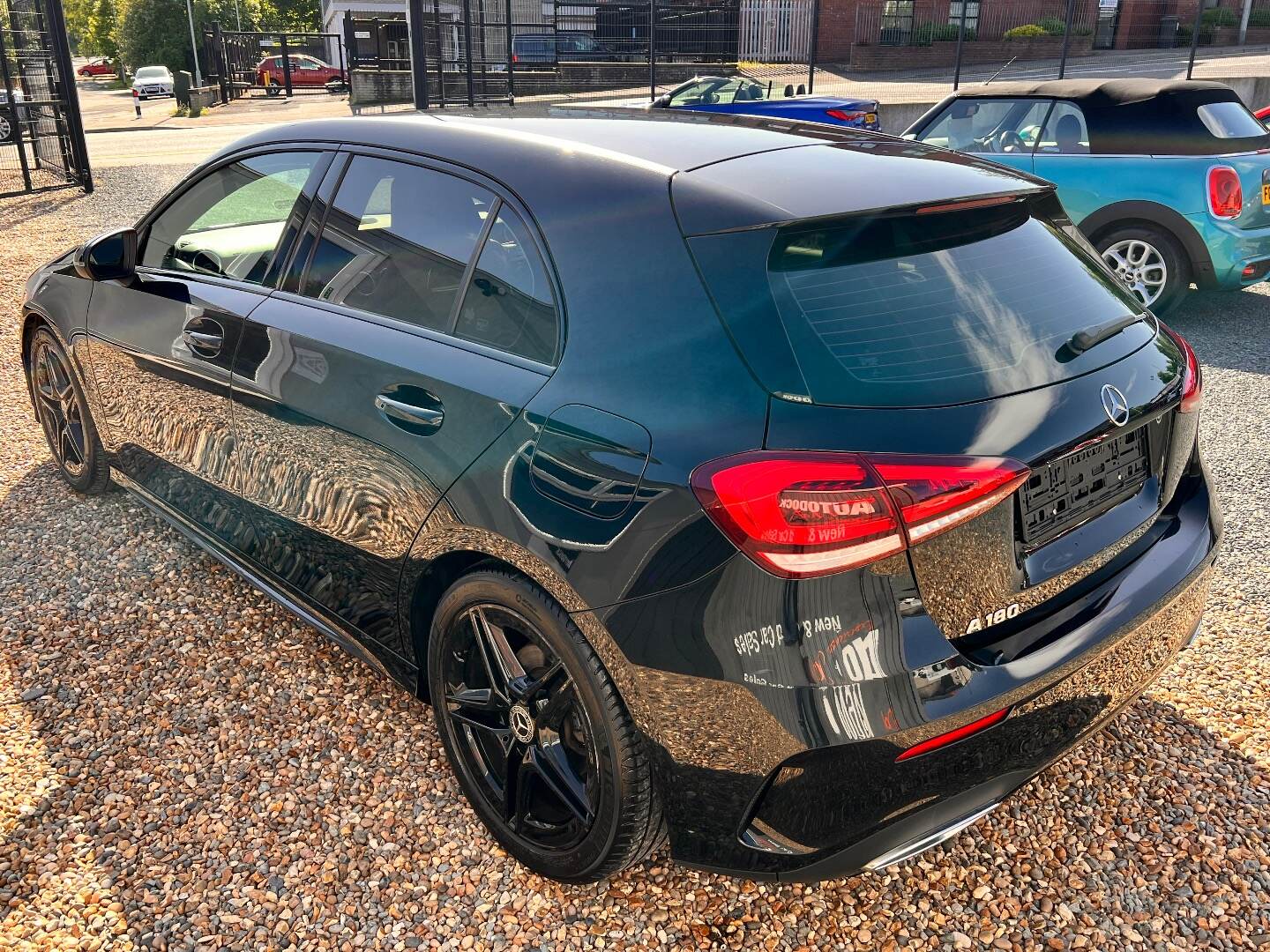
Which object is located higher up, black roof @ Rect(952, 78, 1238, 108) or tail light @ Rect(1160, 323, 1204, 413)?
black roof @ Rect(952, 78, 1238, 108)

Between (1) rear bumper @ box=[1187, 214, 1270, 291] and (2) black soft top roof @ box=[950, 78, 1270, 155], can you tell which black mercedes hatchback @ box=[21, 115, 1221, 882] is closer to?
(1) rear bumper @ box=[1187, 214, 1270, 291]

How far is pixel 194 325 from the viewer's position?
134 inches

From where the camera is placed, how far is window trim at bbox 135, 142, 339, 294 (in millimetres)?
3094

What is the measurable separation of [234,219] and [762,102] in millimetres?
12300

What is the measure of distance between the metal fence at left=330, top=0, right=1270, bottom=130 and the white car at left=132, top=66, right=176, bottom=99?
18497mm

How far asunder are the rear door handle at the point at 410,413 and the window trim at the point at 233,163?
2.68 ft

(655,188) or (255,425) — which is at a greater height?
(655,188)

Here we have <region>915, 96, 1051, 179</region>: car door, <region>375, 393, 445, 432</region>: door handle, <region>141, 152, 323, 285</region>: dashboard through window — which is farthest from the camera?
<region>915, 96, 1051, 179</region>: car door

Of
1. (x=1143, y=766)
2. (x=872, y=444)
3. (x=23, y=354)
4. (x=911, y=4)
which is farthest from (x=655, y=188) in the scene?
(x=911, y=4)

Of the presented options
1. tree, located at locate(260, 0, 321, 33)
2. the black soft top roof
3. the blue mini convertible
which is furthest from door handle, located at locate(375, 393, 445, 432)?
tree, located at locate(260, 0, 321, 33)

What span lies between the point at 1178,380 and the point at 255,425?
8.26 feet

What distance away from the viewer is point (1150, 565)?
2385 mm

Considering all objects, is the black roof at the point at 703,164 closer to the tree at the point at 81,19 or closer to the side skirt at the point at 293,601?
the side skirt at the point at 293,601

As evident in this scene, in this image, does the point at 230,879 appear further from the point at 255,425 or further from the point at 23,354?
the point at 23,354
